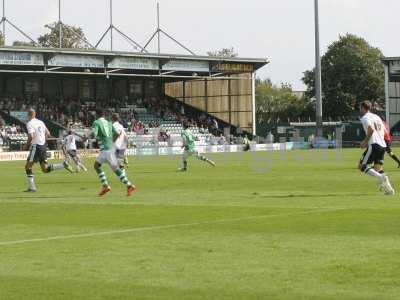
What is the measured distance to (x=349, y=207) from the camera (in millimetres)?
17406

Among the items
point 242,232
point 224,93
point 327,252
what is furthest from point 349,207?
point 224,93

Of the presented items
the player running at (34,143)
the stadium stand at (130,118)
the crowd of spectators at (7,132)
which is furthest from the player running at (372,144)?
the stadium stand at (130,118)

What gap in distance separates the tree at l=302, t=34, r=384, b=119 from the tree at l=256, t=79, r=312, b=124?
6.24m

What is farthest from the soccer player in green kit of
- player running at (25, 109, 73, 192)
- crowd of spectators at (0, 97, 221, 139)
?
crowd of spectators at (0, 97, 221, 139)

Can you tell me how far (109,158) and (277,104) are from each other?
4794 inches

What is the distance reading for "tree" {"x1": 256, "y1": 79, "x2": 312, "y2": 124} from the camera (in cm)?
11694

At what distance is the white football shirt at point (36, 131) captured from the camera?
24562mm

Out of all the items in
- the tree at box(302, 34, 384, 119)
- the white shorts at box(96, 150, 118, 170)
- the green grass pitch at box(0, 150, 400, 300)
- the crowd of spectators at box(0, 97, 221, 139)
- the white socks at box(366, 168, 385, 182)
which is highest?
the tree at box(302, 34, 384, 119)

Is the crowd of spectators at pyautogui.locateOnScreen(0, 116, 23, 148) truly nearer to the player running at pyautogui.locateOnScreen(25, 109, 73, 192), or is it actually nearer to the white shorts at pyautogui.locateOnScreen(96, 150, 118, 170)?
the player running at pyautogui.locateOnScreen(25, 109, 73, 192)

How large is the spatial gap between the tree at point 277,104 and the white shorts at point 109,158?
8449 centimetres

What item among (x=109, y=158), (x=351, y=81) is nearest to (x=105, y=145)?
(x=109, y=158)

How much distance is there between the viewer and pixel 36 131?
973 inches

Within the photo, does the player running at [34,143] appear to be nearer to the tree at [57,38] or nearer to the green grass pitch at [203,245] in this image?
the green grass pitch at [203,245]

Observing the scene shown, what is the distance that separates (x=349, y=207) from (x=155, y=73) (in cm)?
6100
